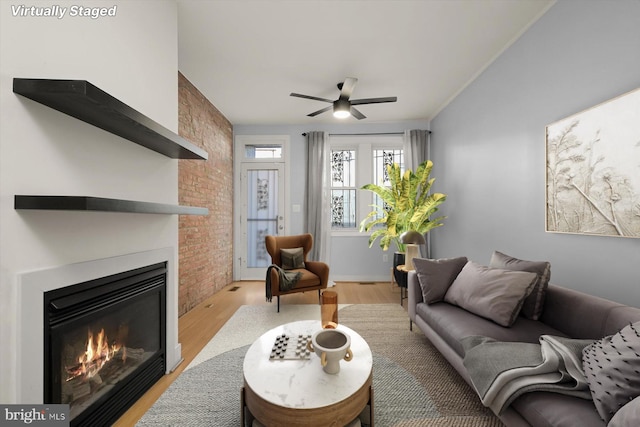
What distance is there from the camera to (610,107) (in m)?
1.61

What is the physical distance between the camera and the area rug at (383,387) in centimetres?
148

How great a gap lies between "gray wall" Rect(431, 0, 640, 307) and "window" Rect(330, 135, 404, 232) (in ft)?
4.10

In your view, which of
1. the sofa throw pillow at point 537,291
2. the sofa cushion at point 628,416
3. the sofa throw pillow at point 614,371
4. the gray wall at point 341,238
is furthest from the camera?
the gray wall at point 341,238

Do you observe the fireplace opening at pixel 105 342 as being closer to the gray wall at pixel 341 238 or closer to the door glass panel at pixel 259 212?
the door glass panel at pixel 259 212

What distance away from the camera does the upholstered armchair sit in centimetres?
310

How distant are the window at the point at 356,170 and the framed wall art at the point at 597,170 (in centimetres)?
273

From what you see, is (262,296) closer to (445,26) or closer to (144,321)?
(144,321)

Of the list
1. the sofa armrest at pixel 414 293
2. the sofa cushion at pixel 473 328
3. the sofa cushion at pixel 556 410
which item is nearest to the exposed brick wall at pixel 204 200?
the sofa armrest at pixel 414 293

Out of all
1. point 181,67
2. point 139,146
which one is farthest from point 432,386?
point 181,67

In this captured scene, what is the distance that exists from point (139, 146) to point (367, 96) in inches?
119

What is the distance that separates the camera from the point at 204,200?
11.5 ft

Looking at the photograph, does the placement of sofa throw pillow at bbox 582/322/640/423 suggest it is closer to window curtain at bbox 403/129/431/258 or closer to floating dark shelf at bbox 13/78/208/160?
floating dark shelf at bbox 13/78/208/160

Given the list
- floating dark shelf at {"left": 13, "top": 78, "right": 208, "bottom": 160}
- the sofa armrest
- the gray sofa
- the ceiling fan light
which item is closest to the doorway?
the ceiling fan light

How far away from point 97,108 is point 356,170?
156 inches
